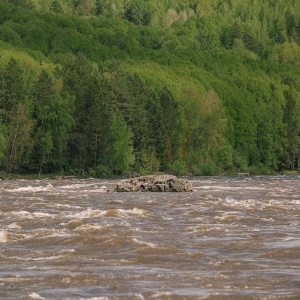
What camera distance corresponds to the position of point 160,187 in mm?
68375

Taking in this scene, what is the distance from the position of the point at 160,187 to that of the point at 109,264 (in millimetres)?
40390

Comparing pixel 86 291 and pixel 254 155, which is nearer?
pixel 86 291

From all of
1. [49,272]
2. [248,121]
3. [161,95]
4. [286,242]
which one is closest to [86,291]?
[49,272]

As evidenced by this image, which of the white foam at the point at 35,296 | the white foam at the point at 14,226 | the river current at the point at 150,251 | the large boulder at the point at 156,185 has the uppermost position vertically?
the large boulder at the point at 156,185

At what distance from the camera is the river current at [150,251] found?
78.6ft

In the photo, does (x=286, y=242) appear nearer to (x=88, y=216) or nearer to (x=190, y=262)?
(x=190, y=262)

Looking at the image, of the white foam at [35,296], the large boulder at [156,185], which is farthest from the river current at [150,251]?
the large boulder at [156,185]

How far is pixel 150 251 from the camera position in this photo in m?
30.5

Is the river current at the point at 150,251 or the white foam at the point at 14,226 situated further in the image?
the white foam at the point at 14,226

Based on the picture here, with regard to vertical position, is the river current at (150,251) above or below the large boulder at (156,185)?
below

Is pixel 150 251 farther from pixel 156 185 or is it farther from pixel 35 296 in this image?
pixel 156 185

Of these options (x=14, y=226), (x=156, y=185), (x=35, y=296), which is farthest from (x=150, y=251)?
(x=156, y=185)

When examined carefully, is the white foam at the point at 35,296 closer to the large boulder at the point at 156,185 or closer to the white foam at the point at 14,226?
the white foam at the point at 14,226

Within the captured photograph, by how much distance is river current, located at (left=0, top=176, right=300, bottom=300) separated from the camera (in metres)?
24.0
